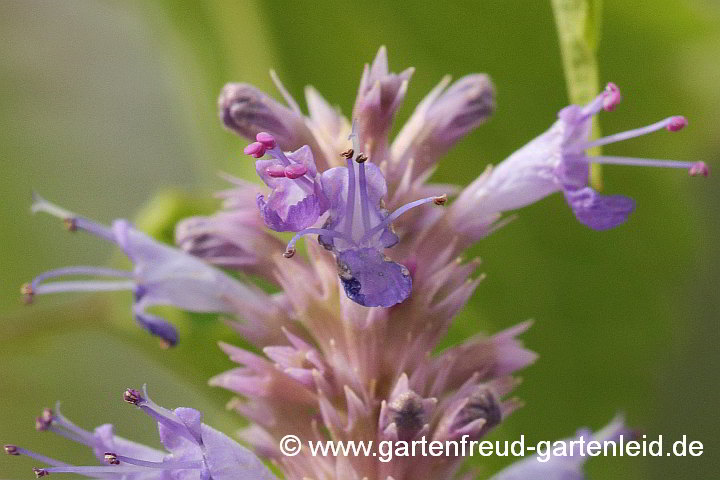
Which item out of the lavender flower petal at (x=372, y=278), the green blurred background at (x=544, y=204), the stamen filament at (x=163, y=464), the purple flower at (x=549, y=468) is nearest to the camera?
the lavender flower petal at (x=372, y=278)

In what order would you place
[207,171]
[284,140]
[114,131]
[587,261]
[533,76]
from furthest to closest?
[114,131], [207,171], [587,261], [533,76], [284,140]

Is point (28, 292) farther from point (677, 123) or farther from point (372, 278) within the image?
point (677, 123)

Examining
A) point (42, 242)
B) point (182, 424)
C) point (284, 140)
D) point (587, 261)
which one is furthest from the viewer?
point (42, 242)

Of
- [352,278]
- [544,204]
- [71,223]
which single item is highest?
[544,204]

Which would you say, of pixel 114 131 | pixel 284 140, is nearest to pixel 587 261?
pixel 284 140

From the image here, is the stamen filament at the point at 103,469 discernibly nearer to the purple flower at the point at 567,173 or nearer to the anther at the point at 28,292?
the anther at the point at 28,292

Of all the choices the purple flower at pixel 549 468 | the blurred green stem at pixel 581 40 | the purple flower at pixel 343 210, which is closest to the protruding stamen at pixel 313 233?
the purple flower at pixel 343 210

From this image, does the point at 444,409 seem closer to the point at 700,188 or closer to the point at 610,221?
the point at 610,221

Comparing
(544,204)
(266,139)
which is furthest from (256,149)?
(544,204)
